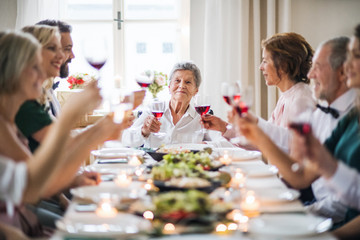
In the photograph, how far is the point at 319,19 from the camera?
14.7 ft

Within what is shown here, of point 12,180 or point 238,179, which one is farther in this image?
point 238,179

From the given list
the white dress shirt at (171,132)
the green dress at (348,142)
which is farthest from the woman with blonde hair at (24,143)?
the white dress shirt at (171,132)

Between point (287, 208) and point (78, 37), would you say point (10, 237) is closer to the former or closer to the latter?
point (287, 208)

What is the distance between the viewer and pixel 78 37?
17.2 ft

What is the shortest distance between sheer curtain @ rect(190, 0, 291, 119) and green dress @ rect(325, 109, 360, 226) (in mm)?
2324

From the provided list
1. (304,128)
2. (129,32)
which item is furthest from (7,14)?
(304,128)

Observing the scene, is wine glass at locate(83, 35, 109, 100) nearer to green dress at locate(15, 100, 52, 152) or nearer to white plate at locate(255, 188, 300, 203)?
green dress at locate(15, 100, 52, 152)

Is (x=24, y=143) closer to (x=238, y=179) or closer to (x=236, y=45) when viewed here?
(x=238, y=179)

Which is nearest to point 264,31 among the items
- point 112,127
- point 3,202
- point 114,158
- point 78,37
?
point 78,37

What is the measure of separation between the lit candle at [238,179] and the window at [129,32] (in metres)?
3.15

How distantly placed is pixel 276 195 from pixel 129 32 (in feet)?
12.5

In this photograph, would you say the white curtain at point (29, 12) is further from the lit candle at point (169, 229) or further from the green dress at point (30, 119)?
the lit candle at point (169, 229)

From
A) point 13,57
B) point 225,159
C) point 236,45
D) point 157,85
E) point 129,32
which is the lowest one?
point 225,159

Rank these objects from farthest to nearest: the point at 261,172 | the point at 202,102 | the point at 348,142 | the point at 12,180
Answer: the point at 202,102 < the point at 261,172 < the point at 348,142 < the point at 12,180
